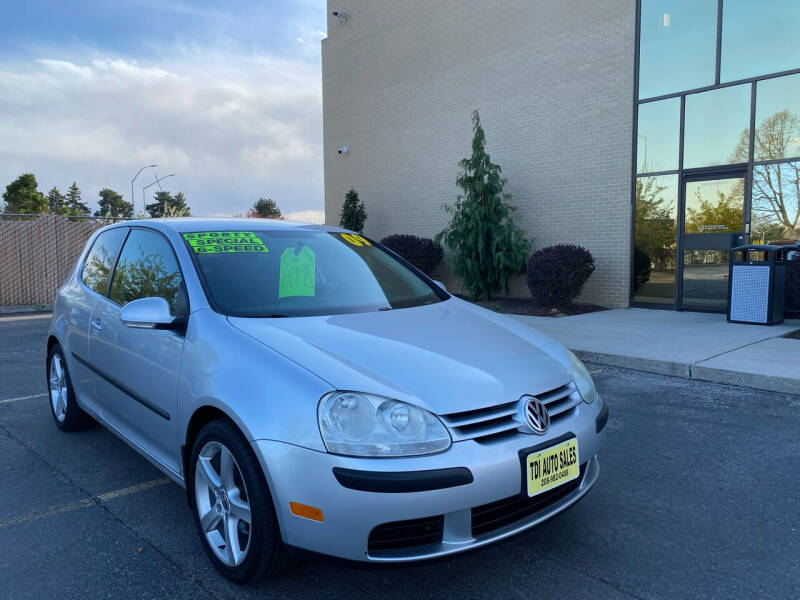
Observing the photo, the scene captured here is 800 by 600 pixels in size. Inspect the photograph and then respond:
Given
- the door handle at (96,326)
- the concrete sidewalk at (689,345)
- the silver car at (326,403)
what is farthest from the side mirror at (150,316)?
the concrete sidewalk at (689,345)

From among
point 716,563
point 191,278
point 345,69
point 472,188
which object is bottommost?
point 716,563

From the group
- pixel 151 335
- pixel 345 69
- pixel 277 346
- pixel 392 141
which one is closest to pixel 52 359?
pixel 151 335

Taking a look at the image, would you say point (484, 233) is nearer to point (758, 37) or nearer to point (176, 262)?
point (758, 37)

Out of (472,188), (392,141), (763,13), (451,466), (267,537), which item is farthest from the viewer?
(392,141)

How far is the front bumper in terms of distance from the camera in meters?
2.09

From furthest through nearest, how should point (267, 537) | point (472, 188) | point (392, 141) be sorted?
point (392, 141)
point (472, 188)
point (267, 537)

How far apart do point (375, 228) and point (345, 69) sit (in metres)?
4.90

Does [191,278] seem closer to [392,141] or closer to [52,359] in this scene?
[52,359]

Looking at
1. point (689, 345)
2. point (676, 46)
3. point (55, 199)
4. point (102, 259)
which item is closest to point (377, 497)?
point (102, 259)

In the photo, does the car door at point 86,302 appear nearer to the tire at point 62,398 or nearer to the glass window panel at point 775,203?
the tire at point 62,398

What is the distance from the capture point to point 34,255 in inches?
550

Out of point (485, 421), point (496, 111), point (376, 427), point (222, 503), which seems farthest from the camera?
point (496, 111)

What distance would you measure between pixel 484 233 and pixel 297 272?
9.41 m

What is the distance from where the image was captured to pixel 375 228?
1706 centimetres
